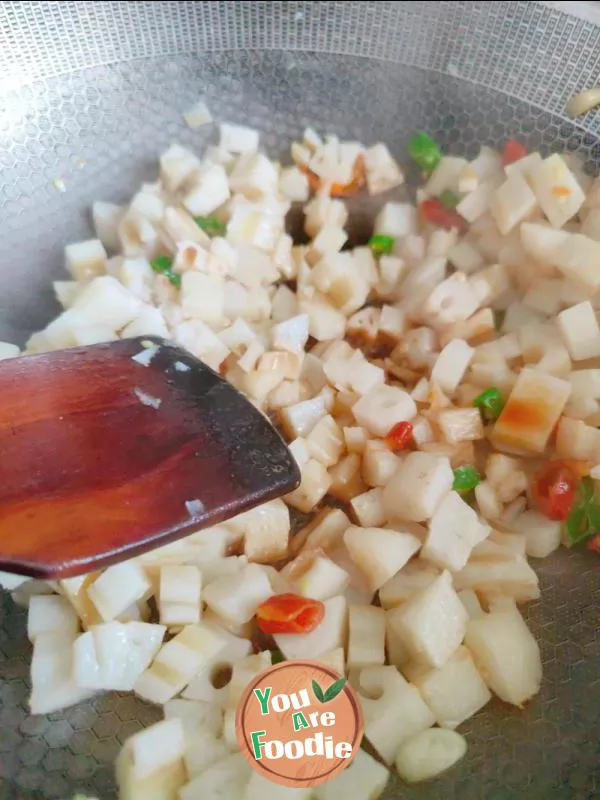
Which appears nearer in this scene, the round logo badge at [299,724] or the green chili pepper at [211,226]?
the round logo badge at [299,724]

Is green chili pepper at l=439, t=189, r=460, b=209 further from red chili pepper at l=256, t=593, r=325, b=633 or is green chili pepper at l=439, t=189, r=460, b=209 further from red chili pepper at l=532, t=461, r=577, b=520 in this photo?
red chili pepper at l=256, t=593, r=325, b=633

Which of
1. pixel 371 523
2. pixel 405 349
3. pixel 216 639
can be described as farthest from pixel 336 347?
pixel 216 639

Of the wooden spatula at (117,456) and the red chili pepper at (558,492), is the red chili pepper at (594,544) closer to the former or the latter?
the red chili pepper at (558,492)

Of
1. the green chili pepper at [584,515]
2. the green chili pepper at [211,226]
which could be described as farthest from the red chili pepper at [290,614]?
the green chili pepper at [211,226]

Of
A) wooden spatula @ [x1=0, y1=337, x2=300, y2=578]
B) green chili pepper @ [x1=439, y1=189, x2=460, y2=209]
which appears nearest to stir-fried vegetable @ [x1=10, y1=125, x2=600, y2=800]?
green chili pepper @ [x1=439, y1=189, x2=460, y2=209]

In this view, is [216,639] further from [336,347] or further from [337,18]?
[337,18]

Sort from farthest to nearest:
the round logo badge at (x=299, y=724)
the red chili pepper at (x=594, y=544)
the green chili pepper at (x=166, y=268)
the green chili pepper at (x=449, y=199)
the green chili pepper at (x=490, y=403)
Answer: the green chili pepper at (x=449, y=199) → the green chili pepper at (x=166, y=268) → the green chili pepper at (x=490, y=403) → the red chili pepper at (x=594, y=544) → the round logo badge at (x=299, y=724)

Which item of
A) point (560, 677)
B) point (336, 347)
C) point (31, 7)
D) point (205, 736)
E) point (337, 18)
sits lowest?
point (205, 736)
